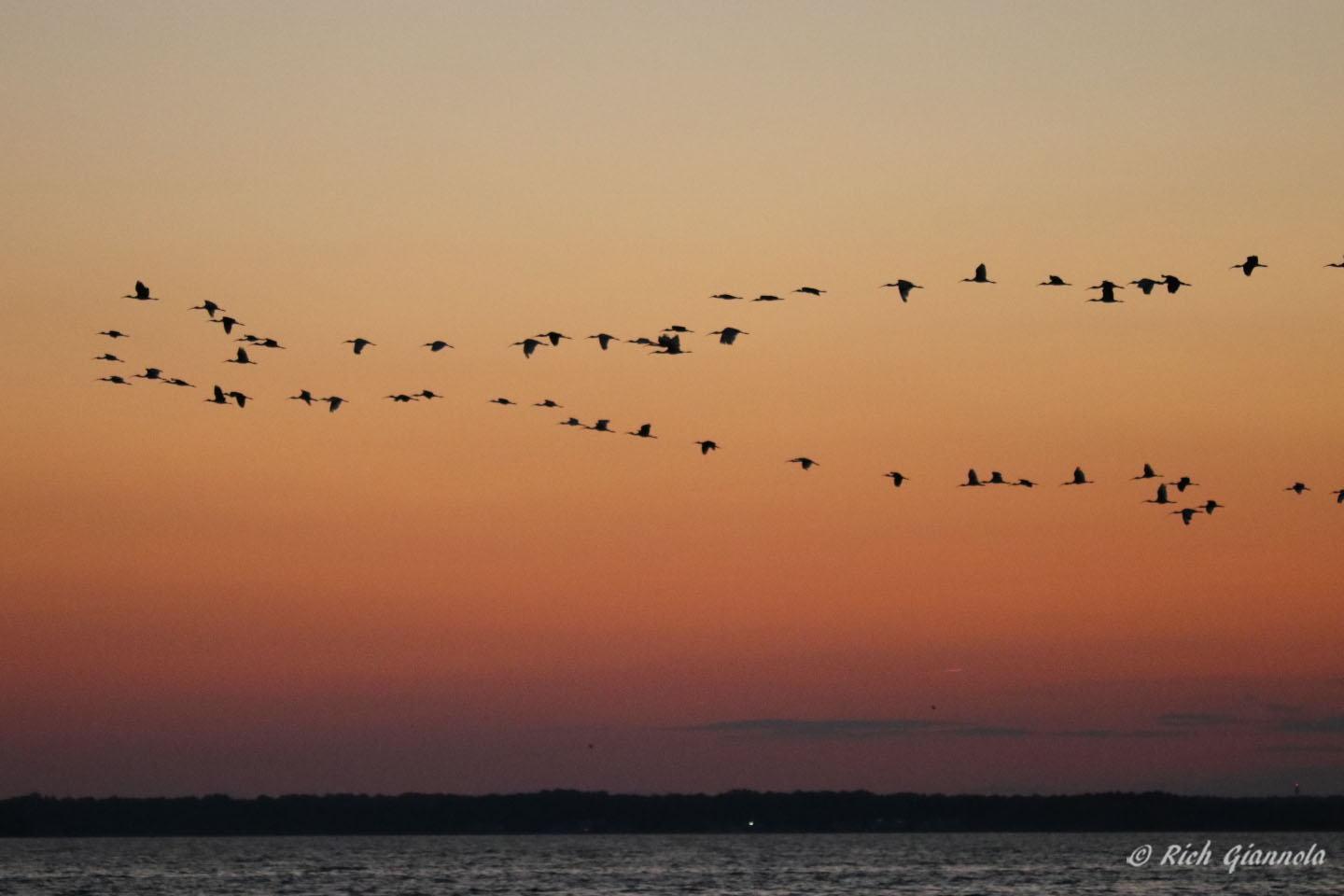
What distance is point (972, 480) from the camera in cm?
5622

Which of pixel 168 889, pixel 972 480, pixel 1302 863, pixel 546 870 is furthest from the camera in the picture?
pixel 1302 863

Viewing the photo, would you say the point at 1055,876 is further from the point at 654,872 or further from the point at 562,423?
the point at 562,423

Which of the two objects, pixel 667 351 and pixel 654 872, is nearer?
pixel 667 351

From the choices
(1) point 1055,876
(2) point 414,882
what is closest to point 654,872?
(2) point 414,882

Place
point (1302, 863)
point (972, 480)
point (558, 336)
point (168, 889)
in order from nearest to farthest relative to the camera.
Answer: point (558, 336)
point (972, 480)
point (168, 889)
point (1302, 863)

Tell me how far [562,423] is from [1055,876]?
115167mm

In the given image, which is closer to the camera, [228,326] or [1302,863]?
[228,326]

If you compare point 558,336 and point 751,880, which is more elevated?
point 558,336

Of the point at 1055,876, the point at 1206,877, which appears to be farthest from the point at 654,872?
the point at 1206,877

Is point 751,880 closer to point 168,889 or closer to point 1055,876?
point 1055,876

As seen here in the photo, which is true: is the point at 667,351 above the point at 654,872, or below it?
above

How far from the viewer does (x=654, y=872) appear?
172500 millimetres

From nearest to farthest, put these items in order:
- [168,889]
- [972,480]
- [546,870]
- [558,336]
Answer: [558,336] < [972,480] < [168,889] < [546,870]

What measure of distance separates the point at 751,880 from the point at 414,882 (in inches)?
1107
